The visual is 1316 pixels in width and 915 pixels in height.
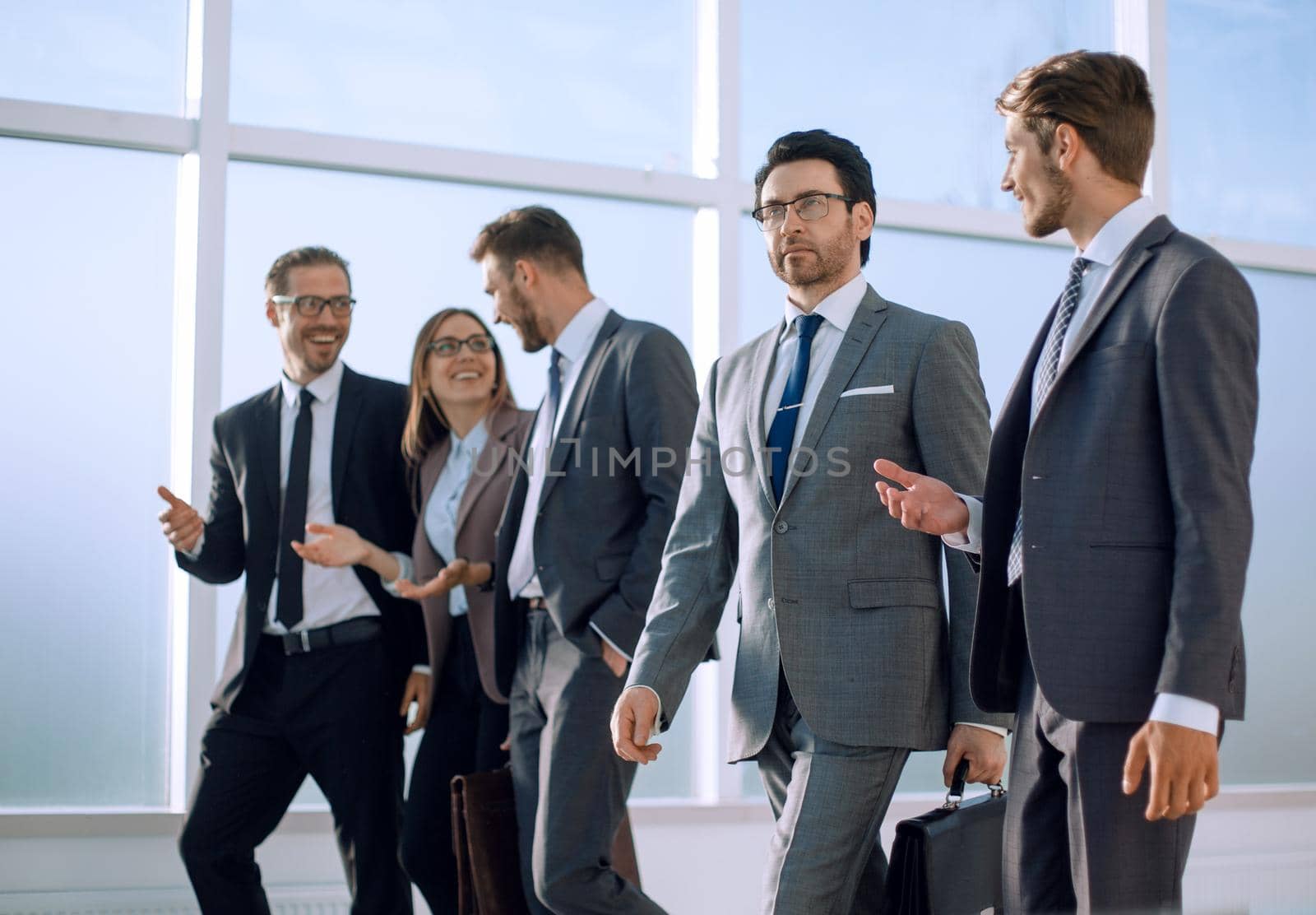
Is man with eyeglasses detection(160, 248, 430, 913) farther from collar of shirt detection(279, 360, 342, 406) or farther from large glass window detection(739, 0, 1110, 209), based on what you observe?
large glass window detection(739, 0, 1110, 209)

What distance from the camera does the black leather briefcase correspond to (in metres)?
1.90

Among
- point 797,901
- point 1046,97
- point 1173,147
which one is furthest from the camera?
point 1173,147

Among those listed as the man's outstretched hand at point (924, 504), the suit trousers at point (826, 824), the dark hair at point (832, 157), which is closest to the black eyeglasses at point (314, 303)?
the dark hair at point (832, 157)

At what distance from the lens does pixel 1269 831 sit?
15.9 feet

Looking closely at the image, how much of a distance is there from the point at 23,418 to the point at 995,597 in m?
3.14

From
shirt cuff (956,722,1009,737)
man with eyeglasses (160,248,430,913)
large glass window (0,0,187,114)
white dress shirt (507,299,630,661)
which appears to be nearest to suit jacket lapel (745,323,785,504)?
shirt cuff (956,722,1009,737)

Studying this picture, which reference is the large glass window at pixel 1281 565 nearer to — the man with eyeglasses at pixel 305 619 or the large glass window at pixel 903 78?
the large glass window at pixel 903 78

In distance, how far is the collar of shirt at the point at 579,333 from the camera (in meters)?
3.14

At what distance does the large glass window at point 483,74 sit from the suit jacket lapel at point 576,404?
1.52 m

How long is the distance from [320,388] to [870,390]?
1706mm

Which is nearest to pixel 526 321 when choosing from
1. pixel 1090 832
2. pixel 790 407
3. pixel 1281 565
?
pixel 790 407

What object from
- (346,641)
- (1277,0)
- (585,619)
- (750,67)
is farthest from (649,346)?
(1277,0)

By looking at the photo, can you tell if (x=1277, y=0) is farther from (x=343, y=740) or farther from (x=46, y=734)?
(x=46, y=734)

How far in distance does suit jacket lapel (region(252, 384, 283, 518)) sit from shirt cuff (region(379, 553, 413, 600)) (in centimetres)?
32
